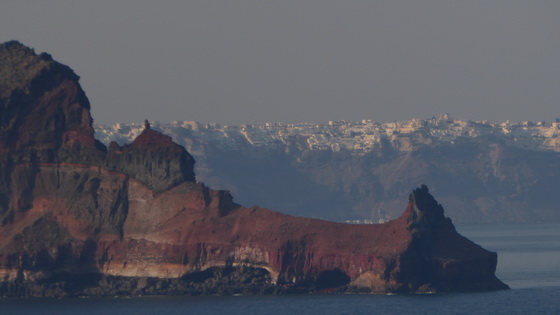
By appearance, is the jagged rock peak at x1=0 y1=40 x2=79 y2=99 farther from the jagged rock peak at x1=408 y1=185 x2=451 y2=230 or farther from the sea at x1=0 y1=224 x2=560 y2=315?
the jagged rock peak at x1=408 y1=185 x2=451 y2=230

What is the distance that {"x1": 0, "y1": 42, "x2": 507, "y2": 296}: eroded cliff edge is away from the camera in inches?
5064

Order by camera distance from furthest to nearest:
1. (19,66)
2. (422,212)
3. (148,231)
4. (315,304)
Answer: (19,66)
(148,231)
(422,212)
(315,304)

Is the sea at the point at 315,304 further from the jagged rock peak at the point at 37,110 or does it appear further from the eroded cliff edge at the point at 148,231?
the jagged rock peak at the point at 37,110

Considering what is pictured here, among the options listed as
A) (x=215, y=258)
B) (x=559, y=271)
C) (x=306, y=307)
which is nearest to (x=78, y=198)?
(x=215, y=258)

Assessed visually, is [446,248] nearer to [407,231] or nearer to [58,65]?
[407,231]

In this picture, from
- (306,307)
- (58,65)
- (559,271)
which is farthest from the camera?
(559,271)

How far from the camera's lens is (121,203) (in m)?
136

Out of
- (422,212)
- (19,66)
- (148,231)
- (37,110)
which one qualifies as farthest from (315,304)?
(19,66)

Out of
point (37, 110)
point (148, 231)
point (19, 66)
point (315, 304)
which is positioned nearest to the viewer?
point (315, 304)

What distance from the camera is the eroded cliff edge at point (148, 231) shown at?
128625mm

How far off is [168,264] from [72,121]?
15865 mm

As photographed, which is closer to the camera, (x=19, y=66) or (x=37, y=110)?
(x=19, y=66)

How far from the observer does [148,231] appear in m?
134

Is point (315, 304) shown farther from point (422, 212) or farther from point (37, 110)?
point (37, 110)
